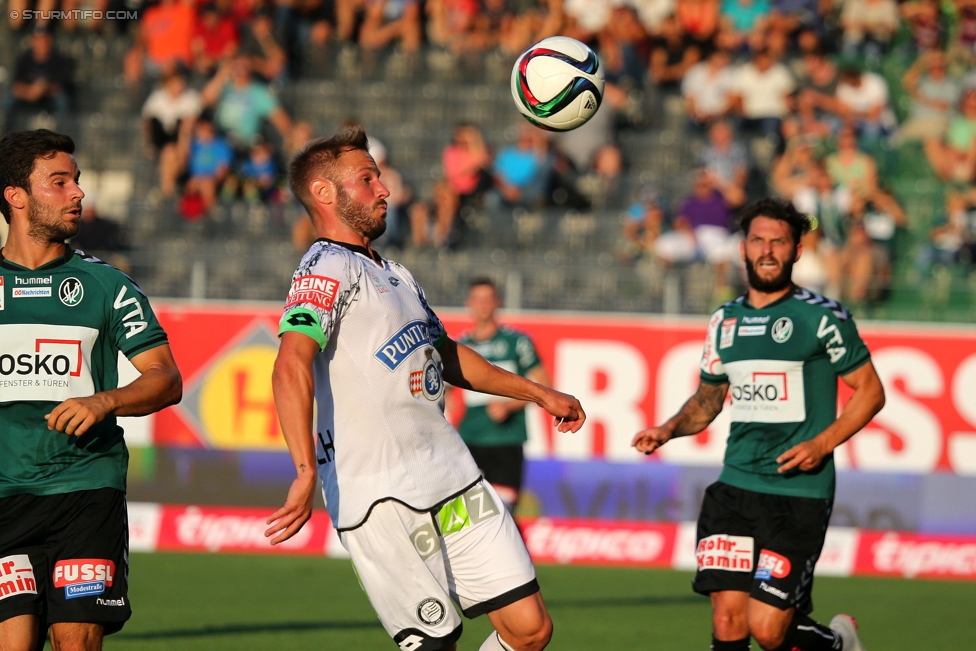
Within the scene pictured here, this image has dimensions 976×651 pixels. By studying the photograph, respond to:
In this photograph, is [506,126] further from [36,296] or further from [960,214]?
[36,296]

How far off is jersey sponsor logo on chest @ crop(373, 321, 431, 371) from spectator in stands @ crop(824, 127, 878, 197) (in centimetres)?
1219

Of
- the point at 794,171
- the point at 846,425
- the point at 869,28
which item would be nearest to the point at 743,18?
the point at 869,28

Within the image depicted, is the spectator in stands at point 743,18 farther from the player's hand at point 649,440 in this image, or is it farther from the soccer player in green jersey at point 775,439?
the player's hand at point 649,440

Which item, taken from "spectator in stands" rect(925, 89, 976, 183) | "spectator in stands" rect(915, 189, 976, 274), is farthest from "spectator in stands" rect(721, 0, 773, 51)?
"spectator in stands" rect(915, 189, 976, 274)

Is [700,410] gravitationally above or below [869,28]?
below

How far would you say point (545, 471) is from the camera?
13602 mm

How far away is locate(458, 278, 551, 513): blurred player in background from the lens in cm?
1105

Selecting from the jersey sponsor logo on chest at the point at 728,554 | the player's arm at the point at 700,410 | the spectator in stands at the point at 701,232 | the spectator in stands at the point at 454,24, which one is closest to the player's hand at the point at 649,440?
the player's arm at the point at 700,410

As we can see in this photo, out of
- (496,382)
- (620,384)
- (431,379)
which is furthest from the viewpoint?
(620,384)

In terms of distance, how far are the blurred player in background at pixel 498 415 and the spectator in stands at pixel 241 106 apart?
26.4ft

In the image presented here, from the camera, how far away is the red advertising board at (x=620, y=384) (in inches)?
514

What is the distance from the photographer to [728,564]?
6926 millimetres

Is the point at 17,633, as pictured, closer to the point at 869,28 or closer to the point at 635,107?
the point at 635,107

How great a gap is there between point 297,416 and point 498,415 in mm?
6123
